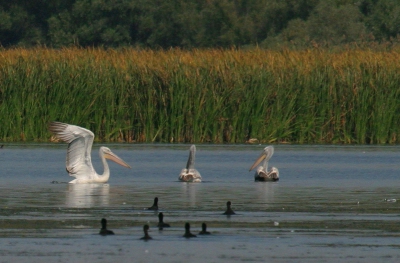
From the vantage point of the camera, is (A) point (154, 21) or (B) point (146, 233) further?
(A) point (154, 21)

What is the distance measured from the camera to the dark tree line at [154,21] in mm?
43000

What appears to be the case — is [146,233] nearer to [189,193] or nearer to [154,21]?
[189,193]

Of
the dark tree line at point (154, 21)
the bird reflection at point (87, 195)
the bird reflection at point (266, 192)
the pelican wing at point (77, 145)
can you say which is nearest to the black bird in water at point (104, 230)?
the bird reflection at point (87, 195)

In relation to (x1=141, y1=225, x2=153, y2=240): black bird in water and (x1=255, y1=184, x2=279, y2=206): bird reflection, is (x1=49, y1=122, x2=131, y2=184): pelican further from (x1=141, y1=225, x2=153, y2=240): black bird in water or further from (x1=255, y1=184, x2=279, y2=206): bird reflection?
(x1=141, y1=225, x2=153, y2=240): black bird in water

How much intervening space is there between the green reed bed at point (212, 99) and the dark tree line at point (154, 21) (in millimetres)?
17439

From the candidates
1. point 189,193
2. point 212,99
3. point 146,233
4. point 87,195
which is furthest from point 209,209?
point 212,99

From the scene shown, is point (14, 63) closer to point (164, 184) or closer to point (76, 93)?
point (76, 93)

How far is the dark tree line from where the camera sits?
43.0 meters

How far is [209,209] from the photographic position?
12.4 metres

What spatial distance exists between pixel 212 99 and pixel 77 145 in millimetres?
7835

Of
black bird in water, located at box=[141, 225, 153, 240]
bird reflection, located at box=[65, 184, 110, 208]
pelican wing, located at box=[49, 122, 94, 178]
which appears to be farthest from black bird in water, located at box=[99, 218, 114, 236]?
pelican wing, located at box=[49, 122, 94, 178]

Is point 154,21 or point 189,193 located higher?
point 154,21

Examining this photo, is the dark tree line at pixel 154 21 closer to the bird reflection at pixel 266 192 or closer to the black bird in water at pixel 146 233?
the bird reflection at pixel 266 192

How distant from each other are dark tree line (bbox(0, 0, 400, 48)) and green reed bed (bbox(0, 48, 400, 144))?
17.4 metres
